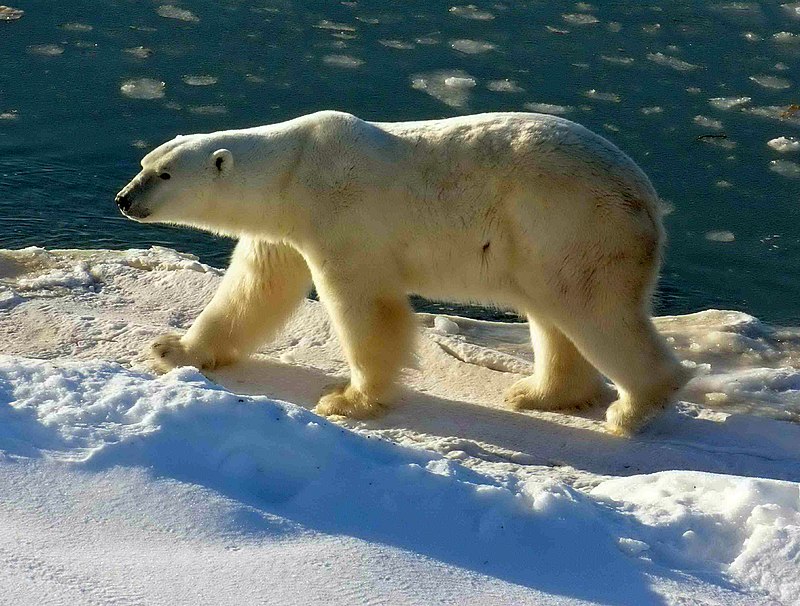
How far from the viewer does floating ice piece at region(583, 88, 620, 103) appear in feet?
29.2

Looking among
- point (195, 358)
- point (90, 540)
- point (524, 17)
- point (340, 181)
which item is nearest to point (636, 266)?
point (340, 181)

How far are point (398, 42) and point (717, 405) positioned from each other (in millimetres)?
5214

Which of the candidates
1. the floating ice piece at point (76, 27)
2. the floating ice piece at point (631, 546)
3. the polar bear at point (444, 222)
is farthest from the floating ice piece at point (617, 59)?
the floating ice piece at point (631, 546)

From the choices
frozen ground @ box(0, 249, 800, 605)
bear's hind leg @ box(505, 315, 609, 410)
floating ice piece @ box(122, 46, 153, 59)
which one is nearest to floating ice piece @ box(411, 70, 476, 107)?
floating ice piece @ box(122, 46, 153, 59)

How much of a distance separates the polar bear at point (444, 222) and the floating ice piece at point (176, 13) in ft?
16.9

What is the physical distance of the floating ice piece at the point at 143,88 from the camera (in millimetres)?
8586

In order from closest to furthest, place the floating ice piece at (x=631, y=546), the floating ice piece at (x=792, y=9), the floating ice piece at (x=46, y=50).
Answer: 1. the floating ice piece at (x=631, y=546)
2. the floating ice piece at (x=46, y=50)
3. the floating ice piece at (x=792, y=9)

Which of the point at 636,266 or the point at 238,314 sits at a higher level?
the point at 636,266

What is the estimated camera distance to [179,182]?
4.96 metres

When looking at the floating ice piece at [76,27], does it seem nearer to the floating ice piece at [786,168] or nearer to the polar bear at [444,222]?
the polar bear at [444,222]

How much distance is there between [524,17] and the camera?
33.8 ft

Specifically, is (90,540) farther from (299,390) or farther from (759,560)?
(299,390)

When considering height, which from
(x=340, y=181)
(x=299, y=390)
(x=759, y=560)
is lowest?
(x=299, y=390)

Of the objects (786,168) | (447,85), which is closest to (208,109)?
(447,85)
